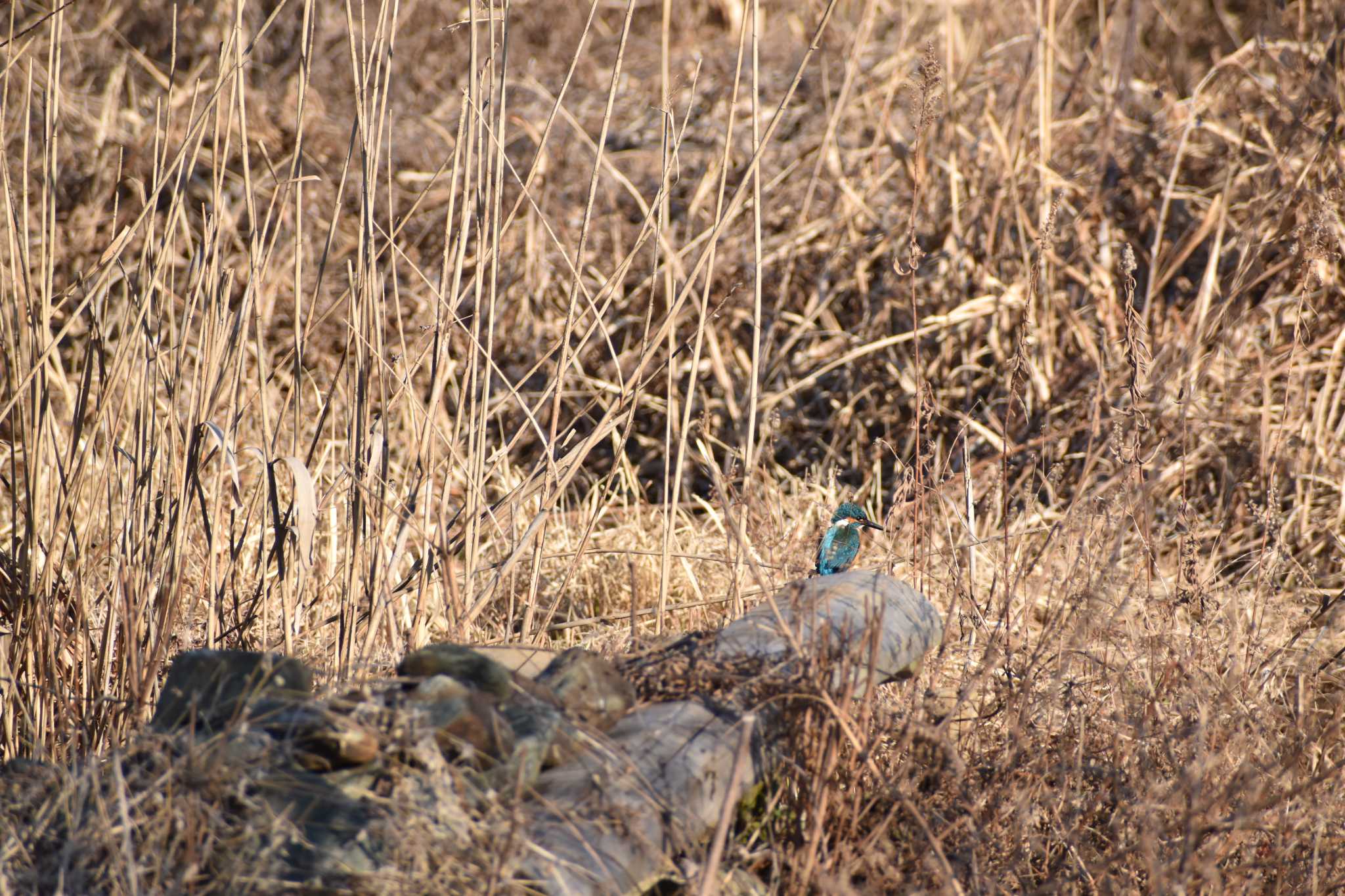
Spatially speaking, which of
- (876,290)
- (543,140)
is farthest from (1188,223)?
(543,140)

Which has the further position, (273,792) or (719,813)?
(719,813)

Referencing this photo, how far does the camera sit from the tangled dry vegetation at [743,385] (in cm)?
173

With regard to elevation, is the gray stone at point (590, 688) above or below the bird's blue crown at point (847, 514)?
above

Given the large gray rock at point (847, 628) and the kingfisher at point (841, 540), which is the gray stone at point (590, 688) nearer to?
the large gray rock at point (847, 628)

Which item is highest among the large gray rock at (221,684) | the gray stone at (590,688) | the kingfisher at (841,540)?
the large gray rock at (221,684)

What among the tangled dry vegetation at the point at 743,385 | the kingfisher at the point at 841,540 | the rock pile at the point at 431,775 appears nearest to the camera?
the rock pile at the point at 431,775

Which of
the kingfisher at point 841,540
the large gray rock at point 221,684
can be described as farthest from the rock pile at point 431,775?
the kingfisher at point 841,540

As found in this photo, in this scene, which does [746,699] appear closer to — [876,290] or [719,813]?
[719,813]

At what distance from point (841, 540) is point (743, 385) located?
158cm

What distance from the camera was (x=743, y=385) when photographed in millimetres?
3812

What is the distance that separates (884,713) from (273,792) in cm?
85

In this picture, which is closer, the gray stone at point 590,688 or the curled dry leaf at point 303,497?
the gray stone at point 590,688

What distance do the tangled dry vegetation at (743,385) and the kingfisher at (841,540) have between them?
94 mm

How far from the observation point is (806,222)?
385 cm
